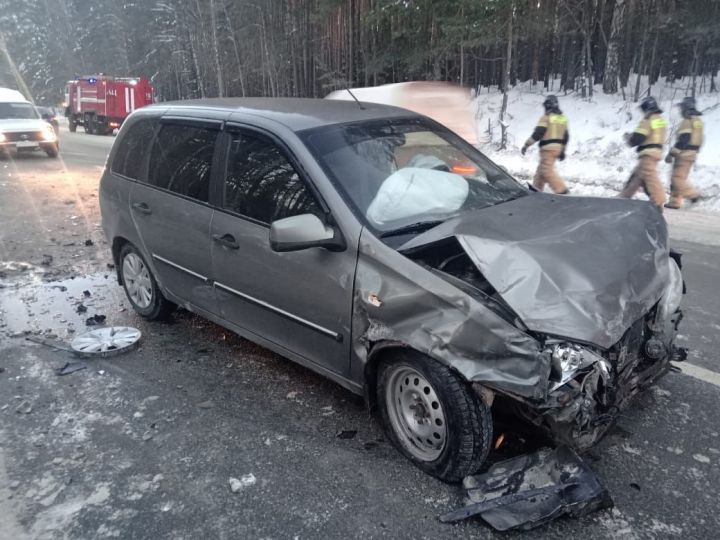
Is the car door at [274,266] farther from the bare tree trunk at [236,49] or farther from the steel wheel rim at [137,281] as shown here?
the bare tree trunk at [236,49]

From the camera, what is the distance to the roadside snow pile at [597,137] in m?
11.0

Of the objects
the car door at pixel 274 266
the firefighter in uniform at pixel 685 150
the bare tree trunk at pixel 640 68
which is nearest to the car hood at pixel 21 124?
the car door at pixel 274 266

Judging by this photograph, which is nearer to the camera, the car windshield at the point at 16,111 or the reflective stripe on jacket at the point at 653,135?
the reflective stripe on jacket at the point at 653,135

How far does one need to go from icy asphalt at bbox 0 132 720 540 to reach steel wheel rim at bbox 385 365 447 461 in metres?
0.14

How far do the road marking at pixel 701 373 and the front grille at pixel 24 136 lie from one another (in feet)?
58.7

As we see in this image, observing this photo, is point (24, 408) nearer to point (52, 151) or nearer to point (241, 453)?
point (241, 453)

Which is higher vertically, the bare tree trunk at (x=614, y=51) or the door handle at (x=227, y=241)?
the bare tree trunk at (x=614, y=51)

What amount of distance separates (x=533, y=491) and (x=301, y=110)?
2.66 m

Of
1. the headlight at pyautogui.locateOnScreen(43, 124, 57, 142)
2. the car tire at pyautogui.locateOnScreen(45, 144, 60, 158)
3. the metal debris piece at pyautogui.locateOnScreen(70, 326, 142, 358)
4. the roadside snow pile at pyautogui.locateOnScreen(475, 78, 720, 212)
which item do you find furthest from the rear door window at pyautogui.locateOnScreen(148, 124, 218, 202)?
the car tire at pyautogui.locateOnScreen(45, 144, 60, 158)

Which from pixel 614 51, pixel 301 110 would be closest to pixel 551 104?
pixel 301 110

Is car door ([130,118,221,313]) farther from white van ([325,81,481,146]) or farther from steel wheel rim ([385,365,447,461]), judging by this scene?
white van ([325,81,481,146])

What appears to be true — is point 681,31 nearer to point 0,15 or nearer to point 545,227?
point 545,227

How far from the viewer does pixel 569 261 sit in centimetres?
269

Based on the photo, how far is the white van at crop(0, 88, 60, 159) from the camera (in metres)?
16.2
